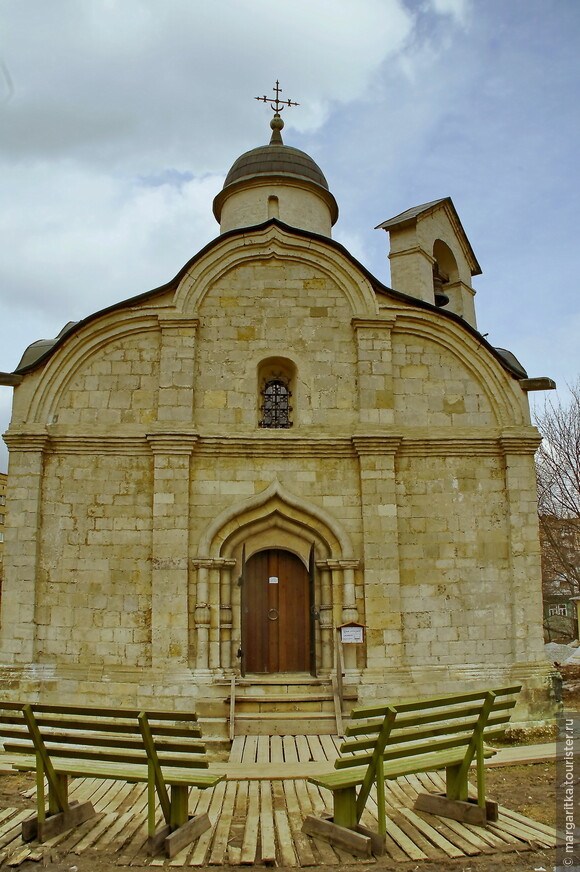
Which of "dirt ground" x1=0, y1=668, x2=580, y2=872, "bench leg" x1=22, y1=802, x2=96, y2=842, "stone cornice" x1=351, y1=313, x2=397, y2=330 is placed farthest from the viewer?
"stone cornice" x1=351, y1=313, x2=397, y2=330

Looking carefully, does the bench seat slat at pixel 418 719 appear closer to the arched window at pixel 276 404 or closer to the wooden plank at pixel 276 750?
the wooden plank at pixel 276 750

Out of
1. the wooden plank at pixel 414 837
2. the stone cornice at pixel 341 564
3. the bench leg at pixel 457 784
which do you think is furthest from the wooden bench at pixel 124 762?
the stone cornice at pixel 341 564

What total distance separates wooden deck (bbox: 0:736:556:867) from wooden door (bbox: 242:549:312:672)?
2665 mm

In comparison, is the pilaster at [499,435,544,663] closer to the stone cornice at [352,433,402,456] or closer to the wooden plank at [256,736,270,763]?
the stone cornice at [352,433,402,456]

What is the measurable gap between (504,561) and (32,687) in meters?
6.93

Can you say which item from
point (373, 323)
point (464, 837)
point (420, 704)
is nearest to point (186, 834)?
point (420, 704)

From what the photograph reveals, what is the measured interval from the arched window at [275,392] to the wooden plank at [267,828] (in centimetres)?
538

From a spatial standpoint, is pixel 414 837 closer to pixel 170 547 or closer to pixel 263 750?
pixel 263 750

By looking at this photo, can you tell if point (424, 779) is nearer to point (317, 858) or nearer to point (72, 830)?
point (317, 858)

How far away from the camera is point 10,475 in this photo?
10.2m

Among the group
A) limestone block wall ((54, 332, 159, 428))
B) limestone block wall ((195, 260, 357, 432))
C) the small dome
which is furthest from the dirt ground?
the small dome

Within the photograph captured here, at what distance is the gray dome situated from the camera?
14.5m

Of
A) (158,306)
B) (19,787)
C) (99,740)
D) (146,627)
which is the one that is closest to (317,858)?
(99,740)

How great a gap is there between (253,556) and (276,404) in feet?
7.86
